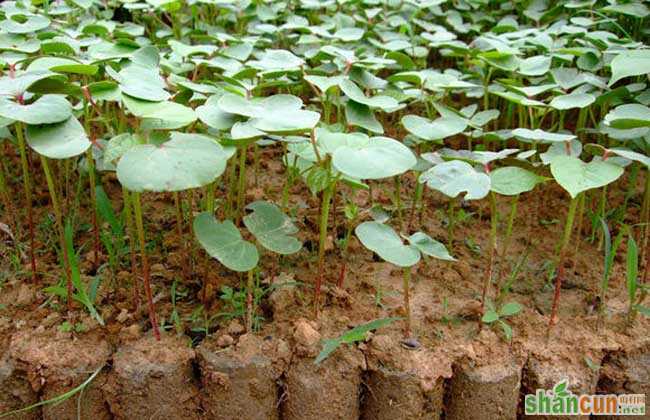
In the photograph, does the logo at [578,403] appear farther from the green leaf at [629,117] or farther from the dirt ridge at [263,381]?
the green leaf at [629,117]

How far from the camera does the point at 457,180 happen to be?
1146 millimetres

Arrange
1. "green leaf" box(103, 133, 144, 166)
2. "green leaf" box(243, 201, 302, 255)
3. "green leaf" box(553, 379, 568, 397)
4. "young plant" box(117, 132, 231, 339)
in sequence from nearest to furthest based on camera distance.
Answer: "young plant" box(117, 132, 231, 339), "green leaf" box(103, 133, 144, 166), "green leaf" box(243, 201, 302, 255), "green leaf" box(553, 379, 568, 397)

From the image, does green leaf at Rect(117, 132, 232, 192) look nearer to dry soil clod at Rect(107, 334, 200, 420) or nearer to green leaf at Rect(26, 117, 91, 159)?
green leaf at Rect(26, 117, 91, 159)

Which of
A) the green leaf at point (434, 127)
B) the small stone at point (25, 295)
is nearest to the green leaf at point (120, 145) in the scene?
the small stone at point (25, 295)

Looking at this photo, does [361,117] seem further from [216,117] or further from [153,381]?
[153,381]

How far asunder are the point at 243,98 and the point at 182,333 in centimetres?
48

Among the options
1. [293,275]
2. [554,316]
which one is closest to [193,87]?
[293,275]

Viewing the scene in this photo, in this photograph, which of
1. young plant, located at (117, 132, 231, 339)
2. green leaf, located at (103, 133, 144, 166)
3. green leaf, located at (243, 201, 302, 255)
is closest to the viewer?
young plant, located at (117, 132, 231, 339)

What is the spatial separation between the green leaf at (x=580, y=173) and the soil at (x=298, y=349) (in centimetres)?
38

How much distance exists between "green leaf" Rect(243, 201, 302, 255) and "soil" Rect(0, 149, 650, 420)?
6.9 inches

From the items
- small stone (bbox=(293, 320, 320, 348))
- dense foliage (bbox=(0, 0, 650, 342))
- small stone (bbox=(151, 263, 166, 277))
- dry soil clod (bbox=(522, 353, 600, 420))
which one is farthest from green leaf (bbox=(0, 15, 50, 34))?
A: dry soil clod (bbox=(522, 353, 600, 420))

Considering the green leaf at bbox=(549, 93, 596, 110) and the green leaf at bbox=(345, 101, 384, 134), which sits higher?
the green leaf at bbox=(549, 93, 596, 110)

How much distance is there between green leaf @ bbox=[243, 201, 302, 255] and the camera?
3.82 feet

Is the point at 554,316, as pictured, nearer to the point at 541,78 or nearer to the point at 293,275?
the point at 293,275
